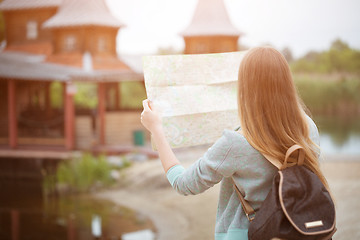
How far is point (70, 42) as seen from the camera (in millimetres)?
13453

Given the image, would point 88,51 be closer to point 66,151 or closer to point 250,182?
point 66,151

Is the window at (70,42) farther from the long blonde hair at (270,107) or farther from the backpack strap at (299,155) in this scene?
the backpack strap at (299,155)

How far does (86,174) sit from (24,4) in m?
7.10

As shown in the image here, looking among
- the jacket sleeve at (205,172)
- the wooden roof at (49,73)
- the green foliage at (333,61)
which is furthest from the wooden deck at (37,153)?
the jacket sleeve at (205,172)

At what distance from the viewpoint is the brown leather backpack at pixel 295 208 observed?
108 centimetres

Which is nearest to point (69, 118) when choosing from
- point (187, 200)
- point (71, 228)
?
point (71, 228)

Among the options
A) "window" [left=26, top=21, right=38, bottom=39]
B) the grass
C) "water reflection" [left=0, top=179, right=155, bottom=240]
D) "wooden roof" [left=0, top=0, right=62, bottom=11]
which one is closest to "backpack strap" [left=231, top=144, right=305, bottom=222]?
"water reflection" [left=0, top=179, right=155, bottom=240]

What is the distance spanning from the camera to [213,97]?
1540 millimetres

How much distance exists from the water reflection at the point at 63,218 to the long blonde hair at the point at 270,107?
5281 mm

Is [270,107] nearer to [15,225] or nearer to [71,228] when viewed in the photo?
[71,228]

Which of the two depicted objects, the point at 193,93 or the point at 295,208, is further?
the point at 193,93

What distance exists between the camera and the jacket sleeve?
1141 millimetres

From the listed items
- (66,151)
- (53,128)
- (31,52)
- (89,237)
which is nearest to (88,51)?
(31,52)

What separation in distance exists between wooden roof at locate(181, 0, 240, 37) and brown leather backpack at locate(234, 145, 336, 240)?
1258 centimetres
